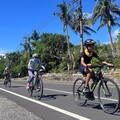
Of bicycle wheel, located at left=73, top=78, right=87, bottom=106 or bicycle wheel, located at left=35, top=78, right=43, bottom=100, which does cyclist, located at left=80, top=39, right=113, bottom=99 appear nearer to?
bicycle wheel, located at left=73, top=78, right=87, bottom=106

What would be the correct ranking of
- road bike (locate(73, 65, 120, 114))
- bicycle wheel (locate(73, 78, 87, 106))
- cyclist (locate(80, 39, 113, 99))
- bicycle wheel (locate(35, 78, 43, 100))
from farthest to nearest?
1. bicycle wheel (locate(35, 78, 43, 100))
2. bicycle wheel (locate(73, 78, 87, 106))
3. cyclist (locate(80, 39, 113, 99))
4. road bike (locate(73, 65, 120, 114))

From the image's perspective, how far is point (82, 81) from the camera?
9492 mm

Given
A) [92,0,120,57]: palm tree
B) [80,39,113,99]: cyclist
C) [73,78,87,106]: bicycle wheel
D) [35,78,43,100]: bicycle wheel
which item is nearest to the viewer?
[80,39,113,99]: cyclist

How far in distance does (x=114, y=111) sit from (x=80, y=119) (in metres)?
0.86

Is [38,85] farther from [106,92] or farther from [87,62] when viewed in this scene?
[106,92]

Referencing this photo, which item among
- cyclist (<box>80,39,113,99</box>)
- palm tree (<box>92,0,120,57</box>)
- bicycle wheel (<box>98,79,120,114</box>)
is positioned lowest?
bicycle wheel (<box>98,79,120,114</box>)

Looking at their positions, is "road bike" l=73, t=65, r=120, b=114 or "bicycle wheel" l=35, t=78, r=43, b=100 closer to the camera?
"road bike" l=73, t=65, r=120, b=114

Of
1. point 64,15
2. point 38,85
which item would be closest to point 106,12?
point 64,15

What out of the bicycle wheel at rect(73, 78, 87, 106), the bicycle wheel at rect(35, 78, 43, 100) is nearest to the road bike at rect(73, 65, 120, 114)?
the bicycle wheel at rect(73, 78, 87, 106)

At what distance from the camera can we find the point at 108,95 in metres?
8.28

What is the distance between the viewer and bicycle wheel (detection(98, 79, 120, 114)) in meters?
7.85

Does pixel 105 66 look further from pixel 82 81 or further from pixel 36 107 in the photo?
pixel 36 107

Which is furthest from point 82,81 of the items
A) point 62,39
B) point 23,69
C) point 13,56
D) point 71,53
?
point 13,56

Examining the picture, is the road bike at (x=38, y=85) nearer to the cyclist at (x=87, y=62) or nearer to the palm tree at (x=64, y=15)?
the cyclist at (x=87, y=62)
